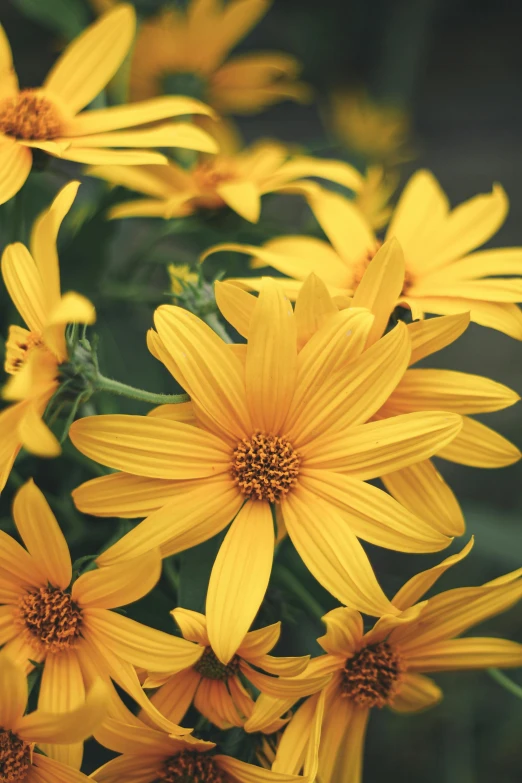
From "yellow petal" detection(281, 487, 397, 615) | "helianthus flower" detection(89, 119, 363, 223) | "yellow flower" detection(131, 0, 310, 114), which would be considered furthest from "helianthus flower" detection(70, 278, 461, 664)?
"yellow flower" detection(131, 0, 310, 114)

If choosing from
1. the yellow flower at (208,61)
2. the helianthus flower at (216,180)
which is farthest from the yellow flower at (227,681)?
the yellow flower at (208,61)

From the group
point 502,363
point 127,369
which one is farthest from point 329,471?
point 502,363

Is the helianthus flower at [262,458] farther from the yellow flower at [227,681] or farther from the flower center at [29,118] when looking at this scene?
the flower center at [29,118]

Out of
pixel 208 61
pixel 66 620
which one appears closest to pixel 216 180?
pixel 208 61

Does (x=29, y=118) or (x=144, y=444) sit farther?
(x=29, y=118)

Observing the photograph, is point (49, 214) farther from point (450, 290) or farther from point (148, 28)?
point (148, 28)

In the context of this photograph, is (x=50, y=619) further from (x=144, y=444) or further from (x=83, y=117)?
(x=83, y=117)
